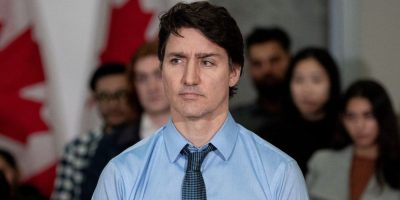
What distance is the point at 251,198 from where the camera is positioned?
194 cm

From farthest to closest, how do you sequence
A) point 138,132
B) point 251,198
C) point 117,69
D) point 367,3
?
point 367,3
point 117,69
point 138,132
point 251,198

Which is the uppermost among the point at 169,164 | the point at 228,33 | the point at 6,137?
the point at 228,33

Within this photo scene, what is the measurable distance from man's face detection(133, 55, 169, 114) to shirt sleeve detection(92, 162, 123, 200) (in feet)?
4.92

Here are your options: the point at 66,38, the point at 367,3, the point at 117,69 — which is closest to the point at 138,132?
the point at 117,69

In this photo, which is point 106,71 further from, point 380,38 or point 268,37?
point 380,38

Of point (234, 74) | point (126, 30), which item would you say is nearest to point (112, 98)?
point (126, 30)

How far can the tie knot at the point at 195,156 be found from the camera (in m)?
2.00

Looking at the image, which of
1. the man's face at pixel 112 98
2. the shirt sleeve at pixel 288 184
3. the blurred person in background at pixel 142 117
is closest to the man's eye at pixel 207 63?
the shirt sleeve at pixel 288 184

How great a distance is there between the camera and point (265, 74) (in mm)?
4027

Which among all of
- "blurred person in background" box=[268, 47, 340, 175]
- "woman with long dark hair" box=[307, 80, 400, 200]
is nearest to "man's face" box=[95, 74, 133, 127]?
"blurred person in background" box=[268, 47, 340, 175]

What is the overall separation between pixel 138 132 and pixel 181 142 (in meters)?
1.45

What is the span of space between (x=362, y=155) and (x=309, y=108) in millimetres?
332

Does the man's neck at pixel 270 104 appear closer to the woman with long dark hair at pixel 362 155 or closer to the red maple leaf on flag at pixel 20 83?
the woman with long dark hair at pixel 362 155

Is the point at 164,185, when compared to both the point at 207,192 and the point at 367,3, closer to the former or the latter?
the point at 207,192
